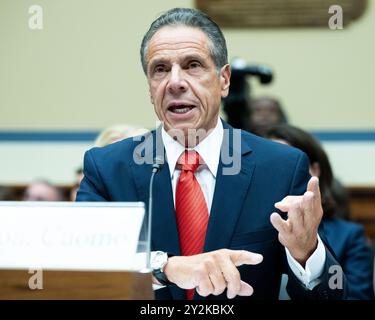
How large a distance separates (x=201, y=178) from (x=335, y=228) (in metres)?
1.04

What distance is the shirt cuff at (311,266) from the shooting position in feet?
4.40

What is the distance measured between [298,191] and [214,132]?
0.18 meters

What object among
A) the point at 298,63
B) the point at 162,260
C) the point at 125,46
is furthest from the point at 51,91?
the point at 162,260

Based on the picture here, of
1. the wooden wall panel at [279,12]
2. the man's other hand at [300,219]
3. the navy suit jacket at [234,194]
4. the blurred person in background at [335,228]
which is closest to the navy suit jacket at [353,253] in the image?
the blurred person in background at [335,228]

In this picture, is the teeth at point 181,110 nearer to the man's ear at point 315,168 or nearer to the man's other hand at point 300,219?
the man's other hand at point 300,219

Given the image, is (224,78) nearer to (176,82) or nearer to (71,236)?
(176,82)

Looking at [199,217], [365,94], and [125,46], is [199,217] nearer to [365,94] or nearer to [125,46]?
[125,46]

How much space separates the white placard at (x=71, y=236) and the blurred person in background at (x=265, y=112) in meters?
1.77

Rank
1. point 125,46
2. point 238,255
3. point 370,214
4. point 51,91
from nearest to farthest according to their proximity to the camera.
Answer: point 238,255 → point 125,46 → point 51,91 → point 370,214

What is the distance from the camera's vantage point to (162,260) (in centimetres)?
127

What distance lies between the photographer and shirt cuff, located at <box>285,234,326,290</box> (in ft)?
4.40

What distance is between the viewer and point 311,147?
2.29m

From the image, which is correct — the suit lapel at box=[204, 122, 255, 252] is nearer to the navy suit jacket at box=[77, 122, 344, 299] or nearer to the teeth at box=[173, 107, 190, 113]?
the navy suit jacket at box=[77, 122, 344, 299]

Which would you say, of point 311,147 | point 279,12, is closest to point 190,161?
point 311,147
